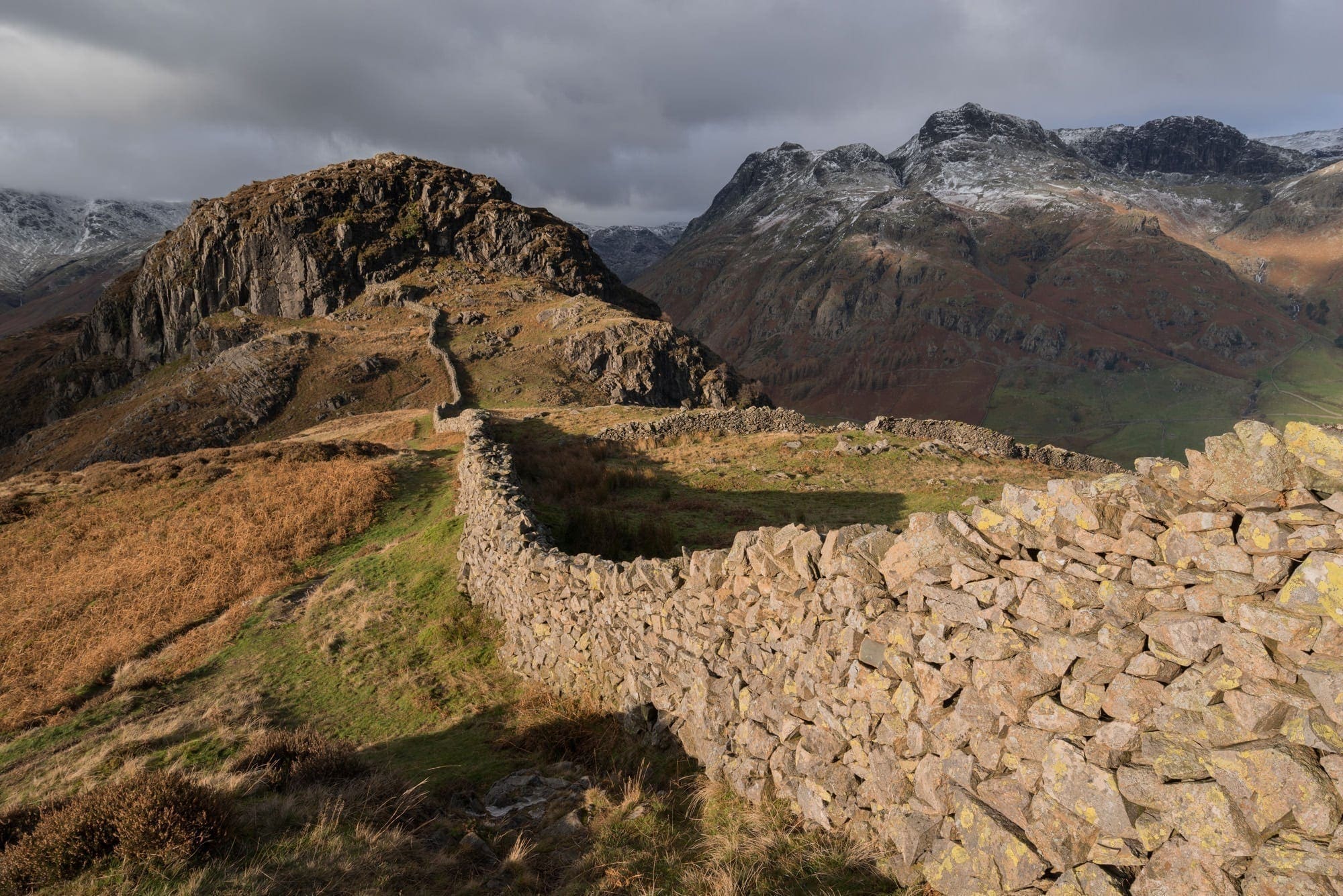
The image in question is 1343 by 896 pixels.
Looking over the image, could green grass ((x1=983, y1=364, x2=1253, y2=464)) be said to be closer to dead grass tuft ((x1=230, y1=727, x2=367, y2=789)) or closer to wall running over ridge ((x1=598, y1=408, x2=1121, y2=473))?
wall running over ridge ((x1=598, y1=408, x2=1121, y2=473))

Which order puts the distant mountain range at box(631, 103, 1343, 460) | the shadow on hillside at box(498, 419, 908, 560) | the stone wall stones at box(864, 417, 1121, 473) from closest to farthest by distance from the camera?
1. the shadow on hillside at box(498, 419, 908, 560)
2. the stone wall stones at box(864, 417, 1121, 473)
3. the distant mountain range at box(631, 103, 1343, 460)

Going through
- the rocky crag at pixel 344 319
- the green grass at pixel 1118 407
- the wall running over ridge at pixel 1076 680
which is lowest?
the green grass at pixel 1118 407

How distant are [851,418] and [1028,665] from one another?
12469cm

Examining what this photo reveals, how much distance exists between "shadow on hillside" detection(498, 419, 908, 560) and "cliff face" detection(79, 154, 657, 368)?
61876 millimetres

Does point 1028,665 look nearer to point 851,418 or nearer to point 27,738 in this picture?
point 27,738

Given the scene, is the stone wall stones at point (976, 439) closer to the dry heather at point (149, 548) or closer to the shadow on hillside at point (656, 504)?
the shadow on hillside at point (656, 504)

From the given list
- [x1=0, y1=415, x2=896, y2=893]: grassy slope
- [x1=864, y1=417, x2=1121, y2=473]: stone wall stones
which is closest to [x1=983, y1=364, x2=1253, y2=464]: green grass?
[x1=864, y1=417, x2=1121, y2=473]: stone wall stones

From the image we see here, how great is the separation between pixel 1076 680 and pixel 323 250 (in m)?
89.5

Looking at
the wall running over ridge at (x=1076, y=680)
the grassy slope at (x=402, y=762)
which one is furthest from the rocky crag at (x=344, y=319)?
the wall running over ridge at (x=1076, y=680)

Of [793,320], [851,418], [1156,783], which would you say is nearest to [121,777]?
[1156,783]

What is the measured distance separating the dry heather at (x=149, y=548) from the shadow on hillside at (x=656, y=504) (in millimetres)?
5672

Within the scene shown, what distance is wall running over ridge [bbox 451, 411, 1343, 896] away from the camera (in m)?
3.20

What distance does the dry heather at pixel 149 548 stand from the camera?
11039 millimetres

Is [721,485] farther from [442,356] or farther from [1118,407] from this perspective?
[1118,407]
